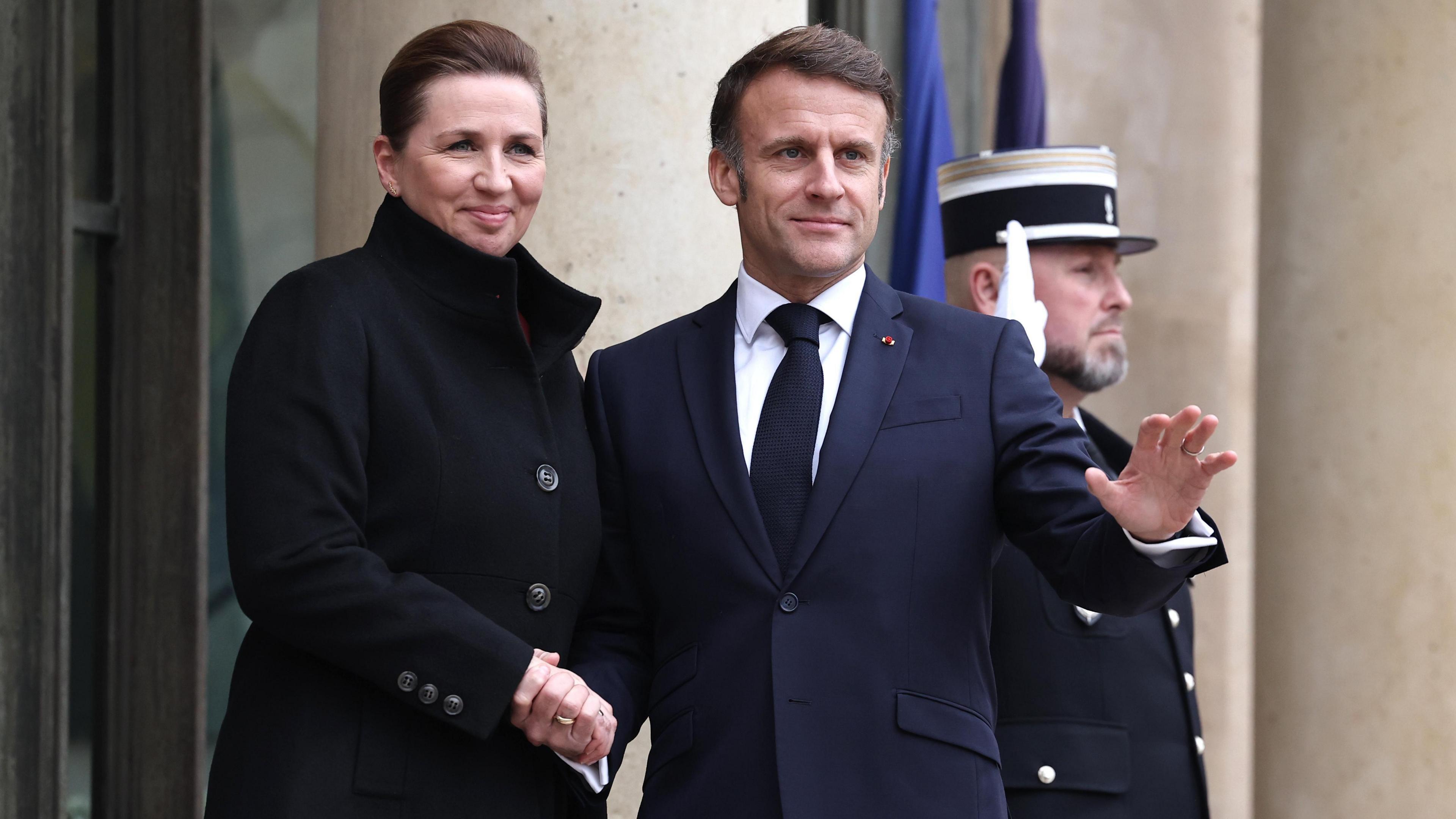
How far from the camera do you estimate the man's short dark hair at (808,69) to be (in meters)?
2.74

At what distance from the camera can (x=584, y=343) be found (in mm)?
3324

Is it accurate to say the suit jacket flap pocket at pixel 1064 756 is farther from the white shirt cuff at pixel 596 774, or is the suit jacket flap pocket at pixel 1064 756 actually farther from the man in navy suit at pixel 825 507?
the white shirt cuff at pixel 596 774

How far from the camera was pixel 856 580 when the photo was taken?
2.51 m

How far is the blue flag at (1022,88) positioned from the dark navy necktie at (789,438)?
8.58 feet

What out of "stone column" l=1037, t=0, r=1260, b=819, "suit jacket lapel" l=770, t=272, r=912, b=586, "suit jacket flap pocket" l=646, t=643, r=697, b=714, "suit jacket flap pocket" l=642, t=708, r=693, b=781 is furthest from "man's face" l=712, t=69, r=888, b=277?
"stone column" l=1037, t=0, r=1260, b=819

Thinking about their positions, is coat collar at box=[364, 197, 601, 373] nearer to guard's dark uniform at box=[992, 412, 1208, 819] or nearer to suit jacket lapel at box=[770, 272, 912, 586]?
suit jacket lapel at box=[770, 272, 912, 586]

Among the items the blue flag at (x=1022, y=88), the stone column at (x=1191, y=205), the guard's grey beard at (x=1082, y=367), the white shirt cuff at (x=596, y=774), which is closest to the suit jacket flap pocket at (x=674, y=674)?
the white shirt cuff at (x=596, y=774)

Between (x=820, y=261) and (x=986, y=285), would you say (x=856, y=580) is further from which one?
(x=986, y=285)

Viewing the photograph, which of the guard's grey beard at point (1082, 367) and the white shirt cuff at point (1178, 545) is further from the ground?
the guard's grey beard at point (1082, 367)

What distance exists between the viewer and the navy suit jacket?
2455 millimetres

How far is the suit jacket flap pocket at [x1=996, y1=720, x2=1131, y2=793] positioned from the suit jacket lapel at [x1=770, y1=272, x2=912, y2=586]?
0.88m

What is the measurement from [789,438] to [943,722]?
0.52m

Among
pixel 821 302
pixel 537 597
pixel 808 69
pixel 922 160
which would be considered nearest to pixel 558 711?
pixel 537 597

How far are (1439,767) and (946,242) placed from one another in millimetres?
2486
